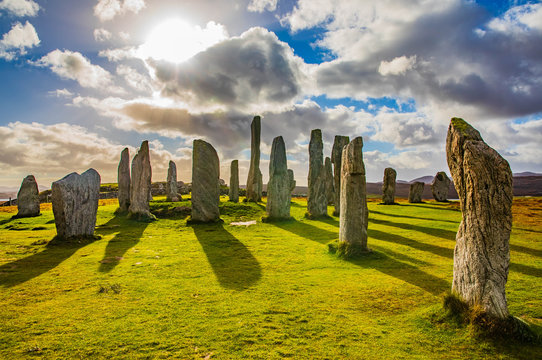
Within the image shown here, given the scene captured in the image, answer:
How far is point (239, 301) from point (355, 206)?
4.62 m

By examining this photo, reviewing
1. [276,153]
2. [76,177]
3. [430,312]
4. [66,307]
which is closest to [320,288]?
[430,312]

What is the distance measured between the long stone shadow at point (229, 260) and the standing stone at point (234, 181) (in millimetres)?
11702

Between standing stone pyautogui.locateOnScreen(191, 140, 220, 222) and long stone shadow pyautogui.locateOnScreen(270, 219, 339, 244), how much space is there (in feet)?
11.5

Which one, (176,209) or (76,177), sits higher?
(76,177)

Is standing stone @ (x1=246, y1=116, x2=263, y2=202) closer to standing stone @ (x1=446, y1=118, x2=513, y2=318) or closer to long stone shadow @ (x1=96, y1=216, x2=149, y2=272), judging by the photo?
long stone shadow @ (x1=96, y1=216, x2=149, y2=272)

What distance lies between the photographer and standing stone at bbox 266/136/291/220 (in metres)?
15.6

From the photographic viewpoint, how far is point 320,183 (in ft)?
55.1

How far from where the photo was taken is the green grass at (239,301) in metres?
3.89

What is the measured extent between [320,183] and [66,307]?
44.4 feet

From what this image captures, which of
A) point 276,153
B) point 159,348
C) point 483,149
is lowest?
point 159,348

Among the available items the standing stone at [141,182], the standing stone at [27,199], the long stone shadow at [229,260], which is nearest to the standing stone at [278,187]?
the long stone shadow at [229,260]

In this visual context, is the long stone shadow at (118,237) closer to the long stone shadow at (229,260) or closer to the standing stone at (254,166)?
the long stone shadow at (229,260)

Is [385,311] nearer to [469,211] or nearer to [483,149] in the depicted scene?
[469,211]

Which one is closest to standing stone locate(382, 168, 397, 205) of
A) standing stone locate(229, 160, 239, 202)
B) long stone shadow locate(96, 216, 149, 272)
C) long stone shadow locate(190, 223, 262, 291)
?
standing stone locate(229, 160, 239, 202)
